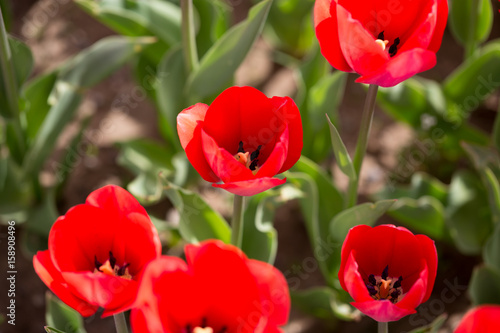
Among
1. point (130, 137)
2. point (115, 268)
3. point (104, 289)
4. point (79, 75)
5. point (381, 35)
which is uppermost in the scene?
point (381, 35)

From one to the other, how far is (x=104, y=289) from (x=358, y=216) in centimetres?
73

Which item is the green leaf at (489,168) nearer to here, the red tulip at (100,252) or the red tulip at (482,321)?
the red tulip at (482,321)

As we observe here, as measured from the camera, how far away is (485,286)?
180 cm

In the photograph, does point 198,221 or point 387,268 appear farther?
point 198,221

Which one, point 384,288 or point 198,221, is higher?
point 384,288

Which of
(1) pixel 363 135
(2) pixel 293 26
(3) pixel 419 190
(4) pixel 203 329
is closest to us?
(4) pixel 203 329

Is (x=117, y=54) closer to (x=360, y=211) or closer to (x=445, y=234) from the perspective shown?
(x=360, y=211)

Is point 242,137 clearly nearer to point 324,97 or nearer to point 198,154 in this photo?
point 198,154

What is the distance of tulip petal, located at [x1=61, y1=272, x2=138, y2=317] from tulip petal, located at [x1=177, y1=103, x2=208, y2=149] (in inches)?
11.0

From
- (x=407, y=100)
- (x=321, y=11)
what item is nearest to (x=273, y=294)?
(x=321, y=11)

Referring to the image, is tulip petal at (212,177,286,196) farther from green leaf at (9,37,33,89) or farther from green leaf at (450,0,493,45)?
green leaf at (450,0,493,45)

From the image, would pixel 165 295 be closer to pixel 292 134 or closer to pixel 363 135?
pixel 292 134

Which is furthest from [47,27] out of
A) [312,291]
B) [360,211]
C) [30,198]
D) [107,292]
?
[107,292]

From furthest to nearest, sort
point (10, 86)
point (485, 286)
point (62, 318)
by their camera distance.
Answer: point (10, 86) → point (485, 286) → point (62, 318)
